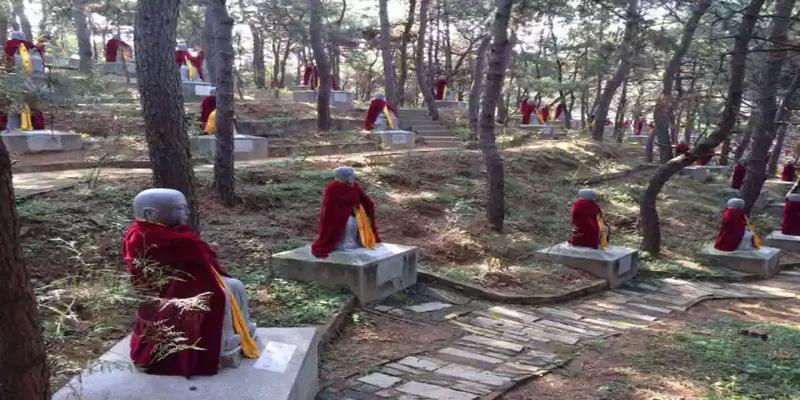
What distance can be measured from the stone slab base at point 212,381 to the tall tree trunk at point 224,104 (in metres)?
5.96

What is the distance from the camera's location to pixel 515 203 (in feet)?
47.5

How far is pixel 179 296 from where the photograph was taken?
4.14 meters

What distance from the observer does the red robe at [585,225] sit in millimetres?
10370

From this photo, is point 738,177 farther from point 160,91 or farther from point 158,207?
point 158,207

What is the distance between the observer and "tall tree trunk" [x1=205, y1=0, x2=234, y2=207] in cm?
1019

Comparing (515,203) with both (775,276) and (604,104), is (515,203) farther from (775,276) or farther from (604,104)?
(604,104)

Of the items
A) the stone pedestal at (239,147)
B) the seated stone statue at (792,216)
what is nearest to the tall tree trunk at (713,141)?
the seated stone statue at (792,216)

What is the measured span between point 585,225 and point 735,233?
4017mm

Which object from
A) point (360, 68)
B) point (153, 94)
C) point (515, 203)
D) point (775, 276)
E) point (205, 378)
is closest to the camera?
point (205, 378)

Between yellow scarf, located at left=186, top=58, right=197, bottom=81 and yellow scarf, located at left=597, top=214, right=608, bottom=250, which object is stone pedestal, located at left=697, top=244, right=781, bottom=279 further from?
yellow scarf, located at left=186, top=58, right=197, bottom=81

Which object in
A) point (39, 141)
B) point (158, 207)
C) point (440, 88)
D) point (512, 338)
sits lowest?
point (512, 338)

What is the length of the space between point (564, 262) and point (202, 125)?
8.90m

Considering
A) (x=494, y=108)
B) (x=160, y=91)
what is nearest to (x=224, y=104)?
(x=160, y=91)

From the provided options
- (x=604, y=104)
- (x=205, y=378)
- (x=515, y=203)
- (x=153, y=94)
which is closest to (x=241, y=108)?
(x=515, y=203)
